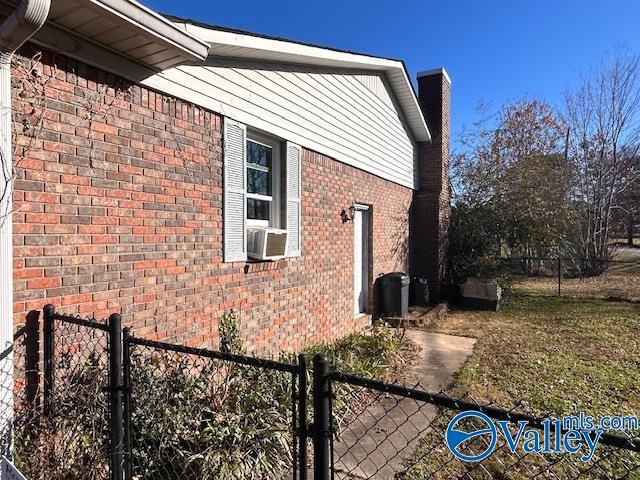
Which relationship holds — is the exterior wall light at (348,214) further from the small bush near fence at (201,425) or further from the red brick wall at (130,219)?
the small bush near fence at (201,425)

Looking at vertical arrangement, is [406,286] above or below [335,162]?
below

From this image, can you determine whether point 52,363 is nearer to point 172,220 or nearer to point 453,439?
point 172,220

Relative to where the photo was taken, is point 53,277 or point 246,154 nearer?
point 53,277

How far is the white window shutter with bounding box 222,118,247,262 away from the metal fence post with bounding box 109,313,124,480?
223 centimetres

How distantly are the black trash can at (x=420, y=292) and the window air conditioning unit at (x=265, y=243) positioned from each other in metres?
6.13

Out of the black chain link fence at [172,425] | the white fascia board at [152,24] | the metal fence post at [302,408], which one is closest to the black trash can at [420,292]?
the black chain link fence at [172,425]

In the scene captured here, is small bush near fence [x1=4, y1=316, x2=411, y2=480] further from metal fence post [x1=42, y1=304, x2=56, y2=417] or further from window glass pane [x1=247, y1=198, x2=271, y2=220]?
window glass pane [x1=247, y1=198, x2=271, y2=220]

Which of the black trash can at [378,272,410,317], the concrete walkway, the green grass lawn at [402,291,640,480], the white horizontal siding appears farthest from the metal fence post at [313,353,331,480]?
the black trash can at [378,272,410,317]

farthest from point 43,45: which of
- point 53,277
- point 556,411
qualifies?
point 556,411

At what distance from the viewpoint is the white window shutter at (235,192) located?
15.5 feet

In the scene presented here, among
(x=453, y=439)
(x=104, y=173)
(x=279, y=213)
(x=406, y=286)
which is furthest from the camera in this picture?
(x=406, y=286)

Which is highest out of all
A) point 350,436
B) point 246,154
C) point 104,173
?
point 246,154

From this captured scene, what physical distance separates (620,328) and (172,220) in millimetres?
8846

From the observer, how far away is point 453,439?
195 cm
